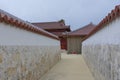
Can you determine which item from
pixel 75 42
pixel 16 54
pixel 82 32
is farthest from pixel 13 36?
pixel 82 32

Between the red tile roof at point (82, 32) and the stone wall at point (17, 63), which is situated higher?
the red tile roof at point (82, 32)

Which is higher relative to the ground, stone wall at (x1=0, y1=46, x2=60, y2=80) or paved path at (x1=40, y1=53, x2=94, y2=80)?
stone wall at (x1=0, y1=46, x2=60, y2=80)

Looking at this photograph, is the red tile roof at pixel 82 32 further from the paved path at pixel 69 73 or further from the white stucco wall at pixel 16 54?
the white stucco wall at pixel 16 54

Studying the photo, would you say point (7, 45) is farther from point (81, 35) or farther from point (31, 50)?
point (81, 35)

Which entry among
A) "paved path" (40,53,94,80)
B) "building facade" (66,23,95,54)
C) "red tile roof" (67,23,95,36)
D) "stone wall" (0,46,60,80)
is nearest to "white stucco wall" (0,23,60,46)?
"stone wall" (0,46,60,80)

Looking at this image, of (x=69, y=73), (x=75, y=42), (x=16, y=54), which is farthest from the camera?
(x=75, y=42)

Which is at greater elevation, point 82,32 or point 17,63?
point 82,32

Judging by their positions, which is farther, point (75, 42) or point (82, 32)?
point (82, 32)

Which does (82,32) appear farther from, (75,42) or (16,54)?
(16,54)

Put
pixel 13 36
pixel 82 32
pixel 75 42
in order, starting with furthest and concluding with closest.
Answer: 1. pixel 82 32
2. pixel 75 42
3. pixel 13 36

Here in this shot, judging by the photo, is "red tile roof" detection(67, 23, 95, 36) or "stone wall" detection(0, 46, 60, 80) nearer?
"stone wall" detection(0, 46, 60, 80)

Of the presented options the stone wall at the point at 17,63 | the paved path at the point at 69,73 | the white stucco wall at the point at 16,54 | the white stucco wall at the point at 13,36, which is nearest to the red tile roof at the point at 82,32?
the paved path at the point at 69,73

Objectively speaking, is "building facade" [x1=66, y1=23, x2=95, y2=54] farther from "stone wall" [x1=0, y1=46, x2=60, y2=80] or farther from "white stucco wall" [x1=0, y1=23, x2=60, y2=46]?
"white stucco wall" [x1=0, y1=23, x2=60, y2=46]

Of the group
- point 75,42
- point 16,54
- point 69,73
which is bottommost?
point 69,73
